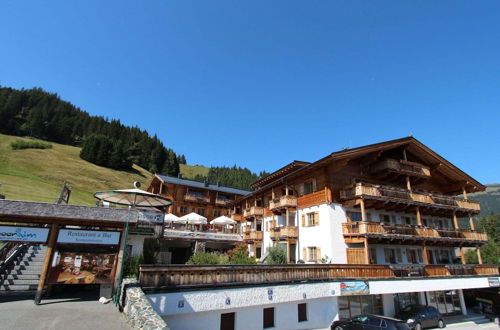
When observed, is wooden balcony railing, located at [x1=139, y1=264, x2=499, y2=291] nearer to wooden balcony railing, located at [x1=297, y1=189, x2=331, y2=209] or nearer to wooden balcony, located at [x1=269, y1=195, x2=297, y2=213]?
wooden balcony railing, located at [x1=297, y1=189, x2=331, y2=209]

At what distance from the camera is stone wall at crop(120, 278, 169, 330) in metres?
7.77

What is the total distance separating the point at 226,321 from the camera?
14.1m

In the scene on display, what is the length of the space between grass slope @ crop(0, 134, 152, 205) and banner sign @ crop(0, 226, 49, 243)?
2926 cm

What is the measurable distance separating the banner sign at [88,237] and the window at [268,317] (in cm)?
934

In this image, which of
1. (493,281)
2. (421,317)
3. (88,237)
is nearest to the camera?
(88,237)

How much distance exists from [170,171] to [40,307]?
97231 mm

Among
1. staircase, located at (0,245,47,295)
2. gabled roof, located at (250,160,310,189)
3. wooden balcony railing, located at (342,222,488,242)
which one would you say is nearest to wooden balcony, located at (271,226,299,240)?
wooden balcony railing, located at (342,222,488,242)

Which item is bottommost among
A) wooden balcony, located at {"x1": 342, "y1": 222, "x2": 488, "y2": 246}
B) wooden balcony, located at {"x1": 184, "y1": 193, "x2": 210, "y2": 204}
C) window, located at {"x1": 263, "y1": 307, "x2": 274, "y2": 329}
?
window, located at {"x1": 263, "y1": 307, "x2": 274, "y2": 329}

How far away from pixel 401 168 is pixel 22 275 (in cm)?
3131

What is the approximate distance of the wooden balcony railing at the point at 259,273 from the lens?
39.1ft

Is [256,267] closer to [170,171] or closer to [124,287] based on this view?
[124,287]

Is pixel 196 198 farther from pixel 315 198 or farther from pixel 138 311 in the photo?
pixel 138 311

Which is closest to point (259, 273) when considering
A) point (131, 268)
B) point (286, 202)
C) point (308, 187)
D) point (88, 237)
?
point (131, 268)

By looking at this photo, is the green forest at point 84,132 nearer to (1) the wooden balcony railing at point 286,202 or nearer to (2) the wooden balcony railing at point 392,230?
(1) the wooden balcony railing at point 286,202
